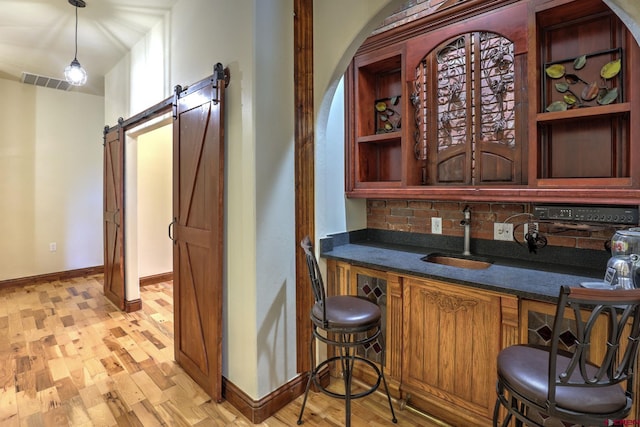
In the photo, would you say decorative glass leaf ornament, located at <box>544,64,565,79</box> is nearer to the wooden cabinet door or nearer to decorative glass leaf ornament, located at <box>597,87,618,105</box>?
decorative glass leaf ornament, located at <box>597,87,618,105</box>

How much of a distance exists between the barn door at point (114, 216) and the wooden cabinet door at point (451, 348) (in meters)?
3.40

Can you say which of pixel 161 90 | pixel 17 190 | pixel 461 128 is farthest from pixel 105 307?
pixel 461 128

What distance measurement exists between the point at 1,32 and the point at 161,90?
183cm

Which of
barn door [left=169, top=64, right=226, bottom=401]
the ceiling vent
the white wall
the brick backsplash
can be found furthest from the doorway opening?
the brick backsplash

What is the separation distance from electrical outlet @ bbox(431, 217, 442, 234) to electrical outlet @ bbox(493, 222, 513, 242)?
1.26 ft

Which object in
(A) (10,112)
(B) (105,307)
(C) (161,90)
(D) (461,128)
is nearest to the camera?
(D) (461,128)

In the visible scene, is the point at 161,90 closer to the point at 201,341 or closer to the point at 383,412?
the point at 201,341

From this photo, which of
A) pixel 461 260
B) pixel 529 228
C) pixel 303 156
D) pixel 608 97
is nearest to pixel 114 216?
pixel 303 156

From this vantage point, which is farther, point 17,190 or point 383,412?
point 17,190

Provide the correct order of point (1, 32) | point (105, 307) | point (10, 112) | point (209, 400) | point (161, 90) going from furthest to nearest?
1. point (10, 112)
2. point (105, 307)
3. point (1, 32)
4. point (161, 90)
5. point (209, 400)

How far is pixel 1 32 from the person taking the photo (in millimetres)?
3244

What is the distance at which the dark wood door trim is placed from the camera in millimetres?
2213

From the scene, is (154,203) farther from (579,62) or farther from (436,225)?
(579,62)

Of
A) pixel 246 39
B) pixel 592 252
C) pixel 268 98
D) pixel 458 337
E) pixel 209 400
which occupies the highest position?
pixel 246 39
